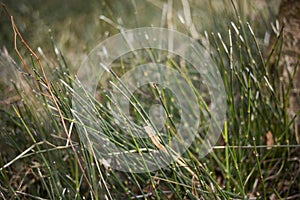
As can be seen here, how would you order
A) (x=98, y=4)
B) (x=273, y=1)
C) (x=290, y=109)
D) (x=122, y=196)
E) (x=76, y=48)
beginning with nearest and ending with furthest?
(x=122, y=196) → (x=290, y=109) → (x=273, y=1) → (x=76, y=48) → (x=98, y=4)

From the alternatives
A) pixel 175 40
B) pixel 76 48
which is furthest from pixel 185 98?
pixel 76 48

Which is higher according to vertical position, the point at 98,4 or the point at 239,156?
the point at 98,4

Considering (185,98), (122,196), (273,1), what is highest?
(273,1)

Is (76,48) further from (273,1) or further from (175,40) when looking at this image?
(273,1)

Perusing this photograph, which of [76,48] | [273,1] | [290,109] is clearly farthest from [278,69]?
[76,48]

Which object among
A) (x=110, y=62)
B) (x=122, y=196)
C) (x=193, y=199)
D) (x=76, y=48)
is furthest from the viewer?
(x=76, y=48)

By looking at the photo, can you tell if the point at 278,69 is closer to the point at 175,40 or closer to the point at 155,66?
the point at 155,66

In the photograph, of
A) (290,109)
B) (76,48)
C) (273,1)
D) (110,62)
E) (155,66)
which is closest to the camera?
(290,109)

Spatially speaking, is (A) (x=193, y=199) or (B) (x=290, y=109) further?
(B) (x=290, y=109)

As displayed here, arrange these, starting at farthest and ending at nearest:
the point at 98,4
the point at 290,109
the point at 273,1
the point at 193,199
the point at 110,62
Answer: the point at 98,4 → the point at 273,1 → the point at 110,62 → the point at 290,109 → the point at 193,199
